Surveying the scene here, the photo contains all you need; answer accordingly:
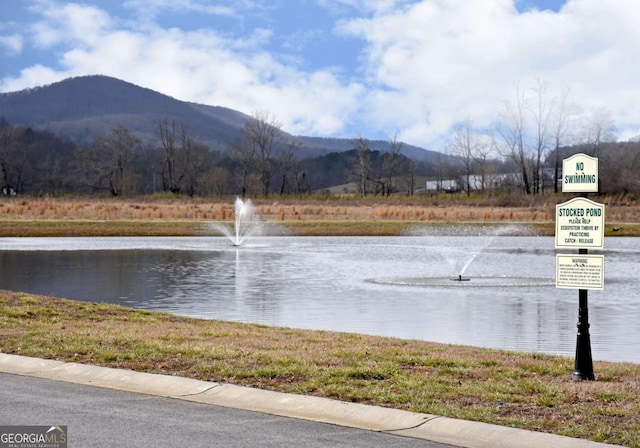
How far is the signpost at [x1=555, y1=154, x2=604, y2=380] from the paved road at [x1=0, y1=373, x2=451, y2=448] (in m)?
2.99

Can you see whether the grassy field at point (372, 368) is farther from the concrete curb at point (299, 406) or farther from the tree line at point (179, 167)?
the tree line at point (179, 167)

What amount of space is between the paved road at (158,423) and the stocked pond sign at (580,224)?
338cm

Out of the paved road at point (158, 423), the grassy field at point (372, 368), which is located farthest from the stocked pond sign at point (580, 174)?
the paved road at point (158, 423)

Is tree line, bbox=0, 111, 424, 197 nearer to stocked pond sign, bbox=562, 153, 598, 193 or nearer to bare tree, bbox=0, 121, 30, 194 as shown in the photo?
bare tree, bbox=0, 121, 30, 194

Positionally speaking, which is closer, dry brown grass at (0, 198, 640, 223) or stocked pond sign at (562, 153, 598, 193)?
stocked pond sign at (562, 153, 598, 193)

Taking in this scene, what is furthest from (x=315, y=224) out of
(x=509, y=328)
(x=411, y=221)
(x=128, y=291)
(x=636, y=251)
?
(x=509, y=328)

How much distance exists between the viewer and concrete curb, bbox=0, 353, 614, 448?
7.38m

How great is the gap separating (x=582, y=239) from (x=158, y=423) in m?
4.78

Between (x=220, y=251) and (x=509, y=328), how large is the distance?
76.2 ft

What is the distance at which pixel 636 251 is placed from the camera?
3819 centimetres

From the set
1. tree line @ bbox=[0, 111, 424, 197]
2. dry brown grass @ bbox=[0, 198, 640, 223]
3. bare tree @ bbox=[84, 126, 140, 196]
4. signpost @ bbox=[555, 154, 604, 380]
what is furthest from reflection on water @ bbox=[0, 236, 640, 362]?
bare tree @ bbox=[84, 126, 140, 196]

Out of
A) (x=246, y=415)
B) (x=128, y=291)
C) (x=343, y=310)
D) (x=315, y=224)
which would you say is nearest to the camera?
(x=246, y=415)

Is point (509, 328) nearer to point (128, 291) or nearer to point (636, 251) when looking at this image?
point (128, 291)

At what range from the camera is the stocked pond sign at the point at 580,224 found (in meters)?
9.59
